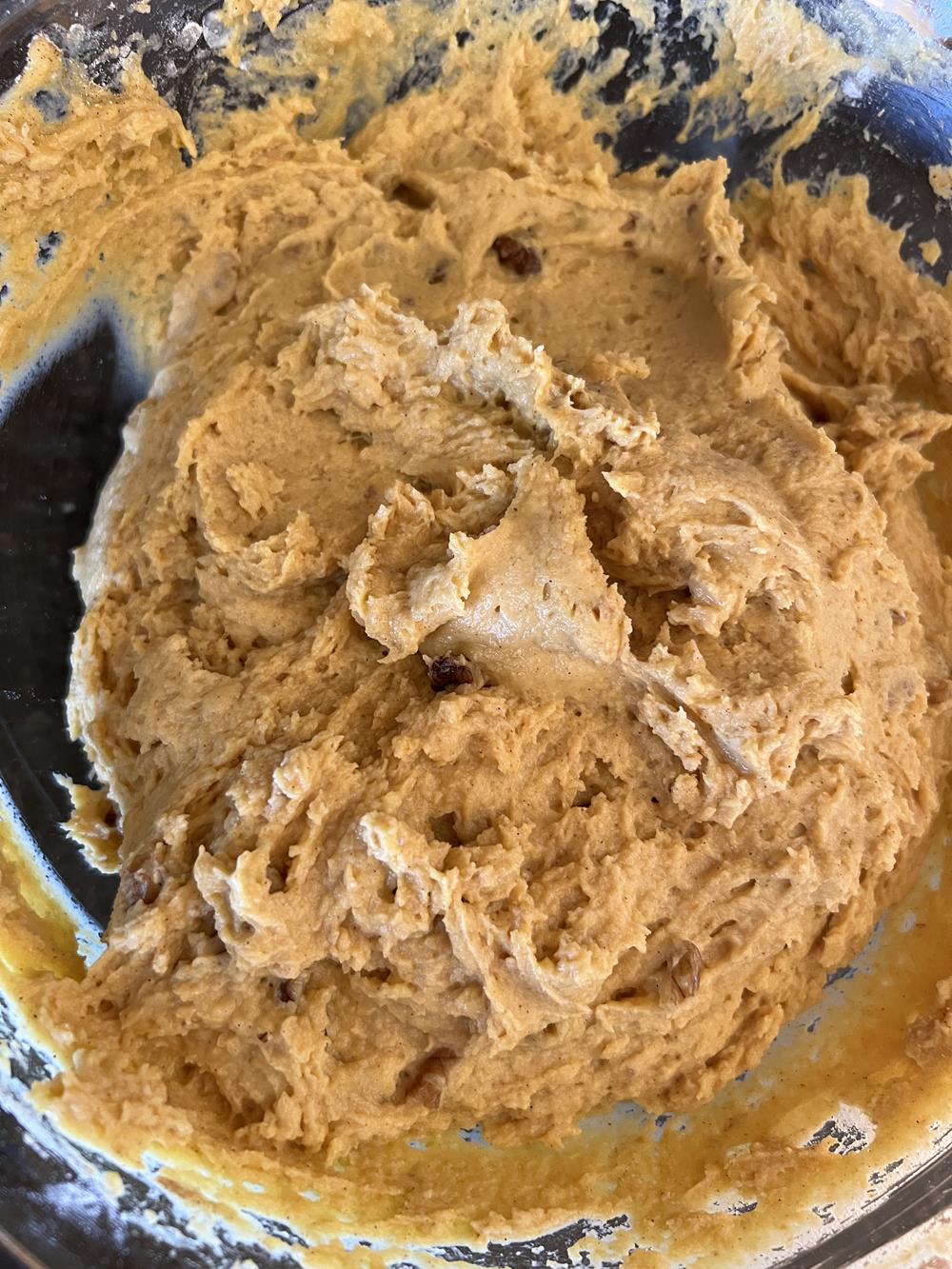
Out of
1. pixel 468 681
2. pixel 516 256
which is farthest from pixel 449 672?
pixel 516 256

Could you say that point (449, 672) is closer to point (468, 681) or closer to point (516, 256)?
point (468, 681)

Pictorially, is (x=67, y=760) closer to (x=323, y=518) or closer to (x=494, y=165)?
(x=323, y=518)

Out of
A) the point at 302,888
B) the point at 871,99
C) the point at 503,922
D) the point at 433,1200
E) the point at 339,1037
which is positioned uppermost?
the point at 871,99

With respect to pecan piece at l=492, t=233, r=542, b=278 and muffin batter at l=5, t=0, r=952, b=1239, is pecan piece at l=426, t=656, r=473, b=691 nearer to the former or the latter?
muffin batter at l=5, t=0, r=952, b=1239

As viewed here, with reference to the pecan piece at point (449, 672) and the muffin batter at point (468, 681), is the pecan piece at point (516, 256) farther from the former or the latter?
the pecan piece at point (449, 672)

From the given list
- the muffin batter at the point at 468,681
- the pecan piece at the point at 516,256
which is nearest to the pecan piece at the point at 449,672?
the muffin batter at the point at 468,681

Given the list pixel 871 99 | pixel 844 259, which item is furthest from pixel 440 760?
pixel 871 99

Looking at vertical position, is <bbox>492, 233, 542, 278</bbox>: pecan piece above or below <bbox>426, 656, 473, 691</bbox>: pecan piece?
above

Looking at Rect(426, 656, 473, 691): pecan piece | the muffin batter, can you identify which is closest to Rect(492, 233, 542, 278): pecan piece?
the muffin batter
